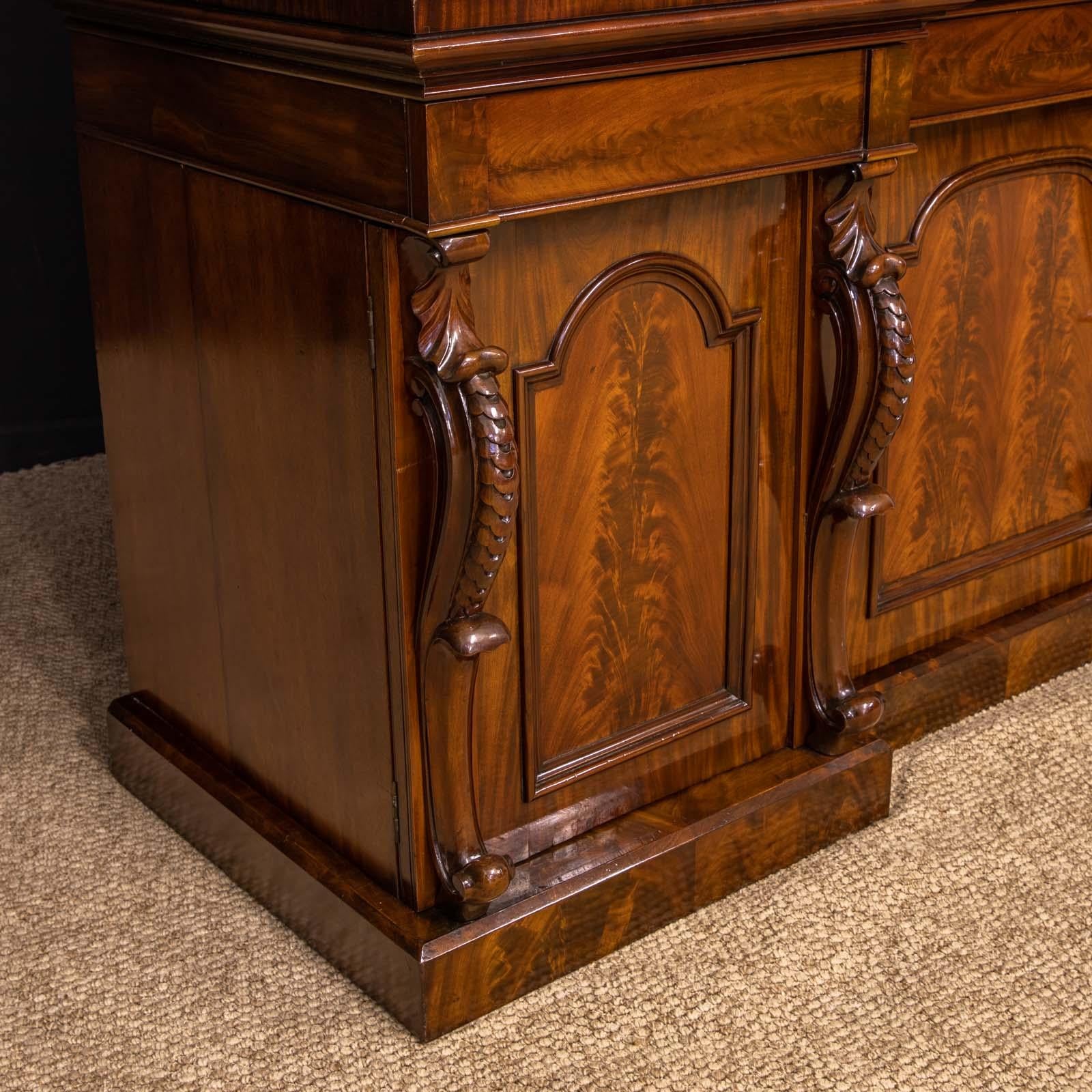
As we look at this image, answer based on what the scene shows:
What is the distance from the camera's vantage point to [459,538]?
144cm

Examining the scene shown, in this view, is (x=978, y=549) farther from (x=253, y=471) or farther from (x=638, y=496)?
(x=253, y=471)

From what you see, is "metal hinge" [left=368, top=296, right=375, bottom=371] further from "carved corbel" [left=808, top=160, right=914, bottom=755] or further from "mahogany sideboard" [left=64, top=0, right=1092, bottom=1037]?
"carved corbel" [left=808, top=160, right=914, bottom=755]

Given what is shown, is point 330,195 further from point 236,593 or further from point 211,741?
point 211,741

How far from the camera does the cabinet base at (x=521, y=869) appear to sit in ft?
5.21

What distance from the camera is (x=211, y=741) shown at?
189 cm

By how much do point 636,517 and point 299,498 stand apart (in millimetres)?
348

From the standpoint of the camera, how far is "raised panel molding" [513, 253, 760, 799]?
155cm

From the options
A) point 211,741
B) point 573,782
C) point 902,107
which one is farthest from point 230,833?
point 902,107

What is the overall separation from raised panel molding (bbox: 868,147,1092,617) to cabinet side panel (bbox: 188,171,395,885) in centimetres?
71

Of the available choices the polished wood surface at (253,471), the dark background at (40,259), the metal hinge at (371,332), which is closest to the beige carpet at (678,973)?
the polished wood surface at (253,471)

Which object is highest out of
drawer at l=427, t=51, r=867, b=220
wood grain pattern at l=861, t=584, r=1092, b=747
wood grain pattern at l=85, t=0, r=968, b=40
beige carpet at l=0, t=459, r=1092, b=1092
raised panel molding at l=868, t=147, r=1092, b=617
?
wood grain pattern at l=85, t=0, r=968, b=40

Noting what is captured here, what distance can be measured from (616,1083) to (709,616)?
514mm

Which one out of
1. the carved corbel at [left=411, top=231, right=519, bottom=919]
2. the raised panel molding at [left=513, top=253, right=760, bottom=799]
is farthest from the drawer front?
the carved corbel at [left=411, top=231, right=519, bottom=919]

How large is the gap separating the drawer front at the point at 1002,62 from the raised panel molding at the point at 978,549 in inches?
3.5
